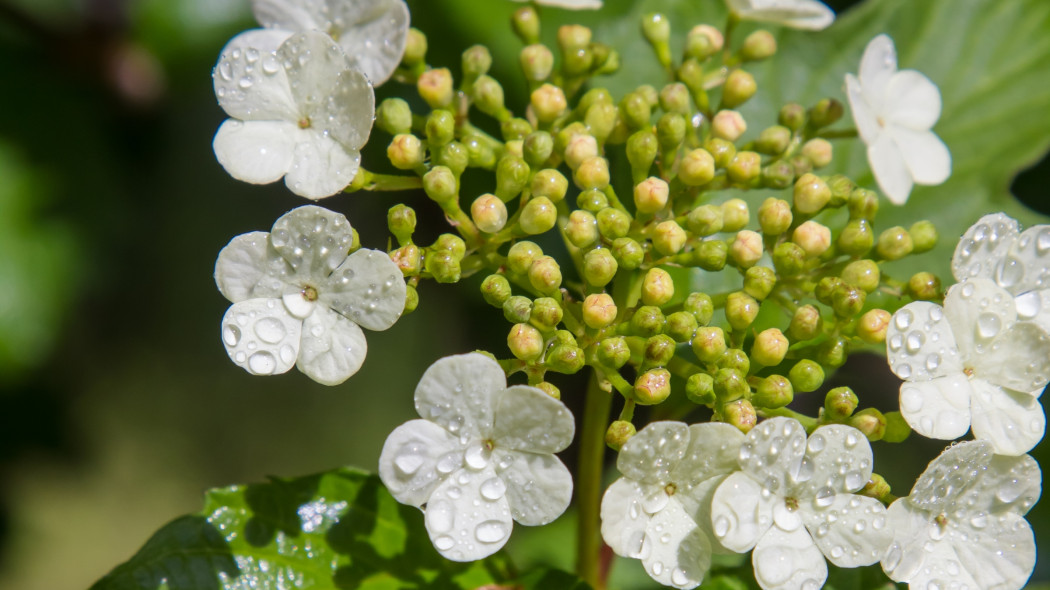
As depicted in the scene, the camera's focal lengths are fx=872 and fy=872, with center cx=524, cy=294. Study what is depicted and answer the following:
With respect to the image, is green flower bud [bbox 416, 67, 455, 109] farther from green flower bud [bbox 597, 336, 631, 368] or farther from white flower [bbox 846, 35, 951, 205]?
white flower [bbox 846, 35, 951, 205]

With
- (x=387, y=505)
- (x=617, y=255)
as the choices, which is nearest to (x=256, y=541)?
(x=387, y=505)

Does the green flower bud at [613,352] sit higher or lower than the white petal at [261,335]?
higher

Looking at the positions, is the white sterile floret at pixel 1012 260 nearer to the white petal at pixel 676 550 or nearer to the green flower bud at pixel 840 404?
the green flower bud at pixel 840 404

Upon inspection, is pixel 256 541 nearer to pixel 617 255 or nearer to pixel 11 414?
pixel 617 255

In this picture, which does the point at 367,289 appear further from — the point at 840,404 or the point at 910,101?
the point at 910,101

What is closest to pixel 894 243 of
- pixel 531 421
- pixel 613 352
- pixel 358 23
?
pixel 613 352

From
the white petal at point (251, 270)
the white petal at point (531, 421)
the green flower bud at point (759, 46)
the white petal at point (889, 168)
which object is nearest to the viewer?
the white petal at point (531, 421)

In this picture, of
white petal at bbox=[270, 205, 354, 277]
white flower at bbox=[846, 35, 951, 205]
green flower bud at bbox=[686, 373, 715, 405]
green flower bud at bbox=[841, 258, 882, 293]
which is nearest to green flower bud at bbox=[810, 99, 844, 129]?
white flower at bbox=[846, 35, 951, 205]

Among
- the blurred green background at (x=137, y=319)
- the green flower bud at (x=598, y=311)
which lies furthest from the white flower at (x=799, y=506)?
the blurred green background at (x=137, y=319)
